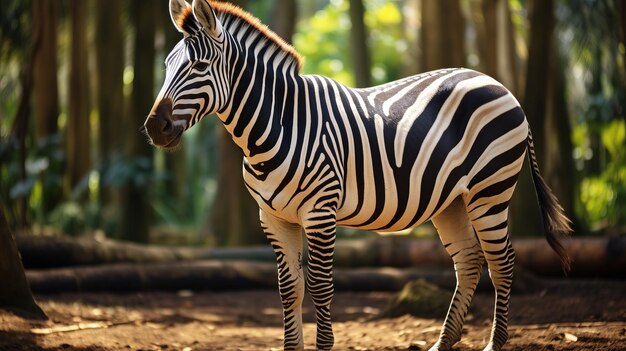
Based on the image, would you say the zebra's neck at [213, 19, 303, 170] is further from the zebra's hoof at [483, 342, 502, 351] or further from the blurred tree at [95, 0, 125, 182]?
the blurred tree at [95, 0, 125, 182]

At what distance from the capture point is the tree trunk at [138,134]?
1377 centimetres

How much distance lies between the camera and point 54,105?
617 inches

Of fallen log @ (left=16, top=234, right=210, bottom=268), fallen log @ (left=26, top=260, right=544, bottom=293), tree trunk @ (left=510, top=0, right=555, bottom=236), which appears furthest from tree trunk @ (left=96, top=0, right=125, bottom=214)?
tree trunk @ (left=510, top=0, right=555, bottom=236)

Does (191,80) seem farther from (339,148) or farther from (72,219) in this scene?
(72,219)

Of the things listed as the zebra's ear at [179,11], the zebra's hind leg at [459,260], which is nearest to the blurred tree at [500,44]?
the zebra's hind leg at [459,260]

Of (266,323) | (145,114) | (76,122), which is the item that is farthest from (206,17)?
(76,122)

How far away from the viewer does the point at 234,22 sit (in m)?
6.04

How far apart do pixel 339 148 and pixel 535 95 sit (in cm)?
686

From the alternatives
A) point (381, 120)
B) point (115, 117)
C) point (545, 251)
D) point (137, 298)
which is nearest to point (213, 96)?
point (381, 120)

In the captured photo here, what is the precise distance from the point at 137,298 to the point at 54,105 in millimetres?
6880

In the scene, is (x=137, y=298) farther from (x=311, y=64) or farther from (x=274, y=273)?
(x=311, y=64)

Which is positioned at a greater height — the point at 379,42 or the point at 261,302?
the point at 379,42

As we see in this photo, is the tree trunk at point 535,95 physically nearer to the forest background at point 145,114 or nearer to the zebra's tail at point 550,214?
the forest background at point 145,114

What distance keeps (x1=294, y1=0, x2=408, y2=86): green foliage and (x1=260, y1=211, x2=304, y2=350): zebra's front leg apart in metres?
30.9
